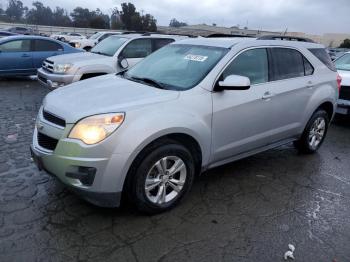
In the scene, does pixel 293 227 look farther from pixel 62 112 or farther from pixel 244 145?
pixel 62 112

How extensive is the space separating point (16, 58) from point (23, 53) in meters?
0.29

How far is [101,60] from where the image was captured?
825 centimetres

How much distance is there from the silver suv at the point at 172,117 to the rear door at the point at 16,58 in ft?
25.2

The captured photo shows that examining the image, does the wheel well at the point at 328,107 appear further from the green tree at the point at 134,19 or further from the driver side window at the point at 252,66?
the green tree at the point at 134,19

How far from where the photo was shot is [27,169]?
4.46 metres

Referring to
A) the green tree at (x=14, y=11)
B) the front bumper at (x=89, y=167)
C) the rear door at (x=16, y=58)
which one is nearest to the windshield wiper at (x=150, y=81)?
the front bumper at (x=89, y=167)

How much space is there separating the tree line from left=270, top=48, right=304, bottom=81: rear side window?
7036 centimetres

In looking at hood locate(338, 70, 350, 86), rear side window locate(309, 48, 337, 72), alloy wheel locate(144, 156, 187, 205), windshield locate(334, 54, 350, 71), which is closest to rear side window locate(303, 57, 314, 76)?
rear side window locate(309, 48, 337, 72)

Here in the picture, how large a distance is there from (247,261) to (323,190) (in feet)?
6.42

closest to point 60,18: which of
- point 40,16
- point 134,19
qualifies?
point 40,16

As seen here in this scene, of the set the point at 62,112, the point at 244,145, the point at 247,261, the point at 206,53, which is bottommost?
the point at 247,261

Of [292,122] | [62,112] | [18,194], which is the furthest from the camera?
[292,122]

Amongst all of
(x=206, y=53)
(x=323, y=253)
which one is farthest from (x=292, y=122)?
(x=323, y=253)

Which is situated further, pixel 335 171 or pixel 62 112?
pixel 335 171
